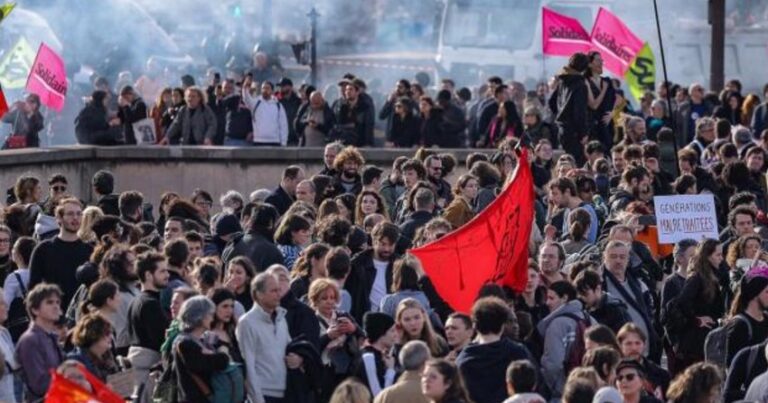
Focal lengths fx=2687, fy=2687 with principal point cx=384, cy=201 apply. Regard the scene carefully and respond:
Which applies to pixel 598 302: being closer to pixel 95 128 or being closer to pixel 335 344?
pixel 335 344

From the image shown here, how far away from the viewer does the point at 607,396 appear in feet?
38.0

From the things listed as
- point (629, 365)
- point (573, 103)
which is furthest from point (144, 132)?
point (629, 365)

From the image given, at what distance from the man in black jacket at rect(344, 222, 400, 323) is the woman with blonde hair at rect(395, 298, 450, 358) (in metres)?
2.05

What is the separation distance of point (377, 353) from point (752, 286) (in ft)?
7.67

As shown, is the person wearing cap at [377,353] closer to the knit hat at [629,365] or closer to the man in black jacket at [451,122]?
the knit hat at [629,365]

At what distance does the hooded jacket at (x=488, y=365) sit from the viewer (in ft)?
42.3

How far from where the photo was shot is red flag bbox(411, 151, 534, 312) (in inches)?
579

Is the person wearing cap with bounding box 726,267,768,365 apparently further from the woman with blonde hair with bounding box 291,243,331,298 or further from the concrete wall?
the concrete wall

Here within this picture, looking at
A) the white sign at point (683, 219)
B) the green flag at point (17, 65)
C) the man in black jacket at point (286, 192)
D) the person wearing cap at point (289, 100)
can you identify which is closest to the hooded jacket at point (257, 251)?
the man in black jacket at point (286, 192)

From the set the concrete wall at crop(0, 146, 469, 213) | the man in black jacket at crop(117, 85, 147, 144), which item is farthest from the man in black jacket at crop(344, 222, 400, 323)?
the man in black jacket at crop(117, 85, 147, 144)

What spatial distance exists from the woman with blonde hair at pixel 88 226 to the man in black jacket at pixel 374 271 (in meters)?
1.81

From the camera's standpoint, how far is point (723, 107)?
92.4 ft

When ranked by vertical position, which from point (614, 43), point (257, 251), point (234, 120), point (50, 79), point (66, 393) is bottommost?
point (66, 393)

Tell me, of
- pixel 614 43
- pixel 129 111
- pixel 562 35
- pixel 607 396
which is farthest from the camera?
pixel 614 43
